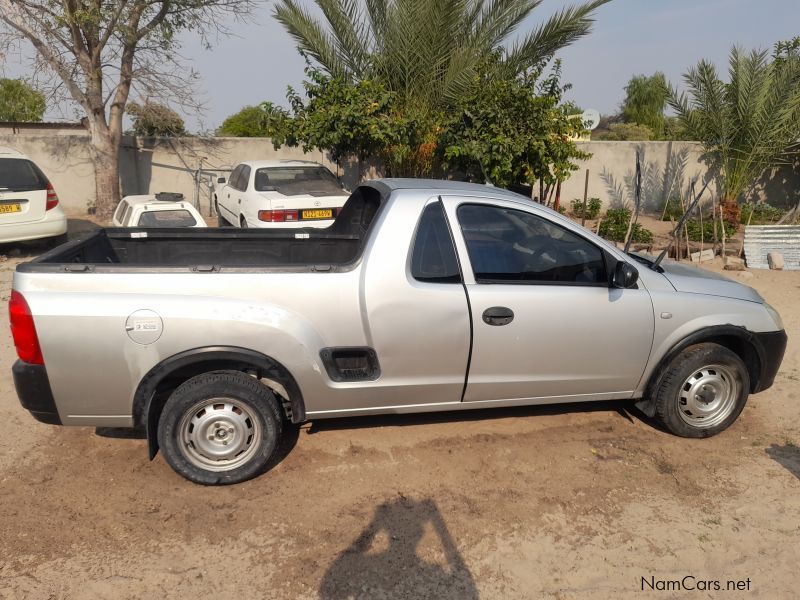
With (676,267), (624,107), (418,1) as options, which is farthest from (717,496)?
(624,107)

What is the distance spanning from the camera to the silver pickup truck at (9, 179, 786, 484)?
11.3ft

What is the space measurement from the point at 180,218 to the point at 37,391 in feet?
15.4

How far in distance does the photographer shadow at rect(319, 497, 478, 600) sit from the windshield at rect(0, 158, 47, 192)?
830 centimetres

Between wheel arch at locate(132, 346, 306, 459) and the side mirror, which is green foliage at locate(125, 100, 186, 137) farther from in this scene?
the side mirror

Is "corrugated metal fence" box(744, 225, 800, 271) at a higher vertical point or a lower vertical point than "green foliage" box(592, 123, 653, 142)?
lower

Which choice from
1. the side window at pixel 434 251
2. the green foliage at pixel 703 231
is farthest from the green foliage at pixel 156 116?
the side window at pixel 434 251

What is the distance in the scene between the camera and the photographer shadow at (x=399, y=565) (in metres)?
2.99

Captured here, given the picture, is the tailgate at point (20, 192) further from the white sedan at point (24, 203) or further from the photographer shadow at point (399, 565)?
the photographer shadow at point (399, 565)

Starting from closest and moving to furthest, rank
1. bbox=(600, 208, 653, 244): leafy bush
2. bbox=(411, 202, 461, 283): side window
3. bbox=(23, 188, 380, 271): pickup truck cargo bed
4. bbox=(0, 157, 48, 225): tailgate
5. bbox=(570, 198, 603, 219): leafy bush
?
1. bbox=(411, 202, 461, 283): side window
2. bbox=(23, 188, 380, 271): pickup truck cargo bed
3. bbox=(0, 157, 48, 225): tailgate
4. bbox=(600, 208, 653, 244): leafy bush
5. bbox=(570, 198, 603, 219): leafy bush

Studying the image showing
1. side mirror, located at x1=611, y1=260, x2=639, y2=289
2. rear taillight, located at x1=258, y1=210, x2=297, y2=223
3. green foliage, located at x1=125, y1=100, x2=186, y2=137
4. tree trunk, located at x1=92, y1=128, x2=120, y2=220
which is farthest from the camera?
green foliage, located at x1=125, y1=100, x2=186, y2=137

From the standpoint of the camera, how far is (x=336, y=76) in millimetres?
12531

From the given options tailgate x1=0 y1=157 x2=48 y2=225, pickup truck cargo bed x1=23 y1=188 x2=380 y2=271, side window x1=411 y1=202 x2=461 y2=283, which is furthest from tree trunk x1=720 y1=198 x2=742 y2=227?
tailgate x1=0 y1=157 x2=48 y2=225

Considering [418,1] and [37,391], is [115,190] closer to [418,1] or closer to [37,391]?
[418,1]

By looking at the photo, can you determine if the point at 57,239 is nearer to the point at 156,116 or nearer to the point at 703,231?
the point at 156,116
